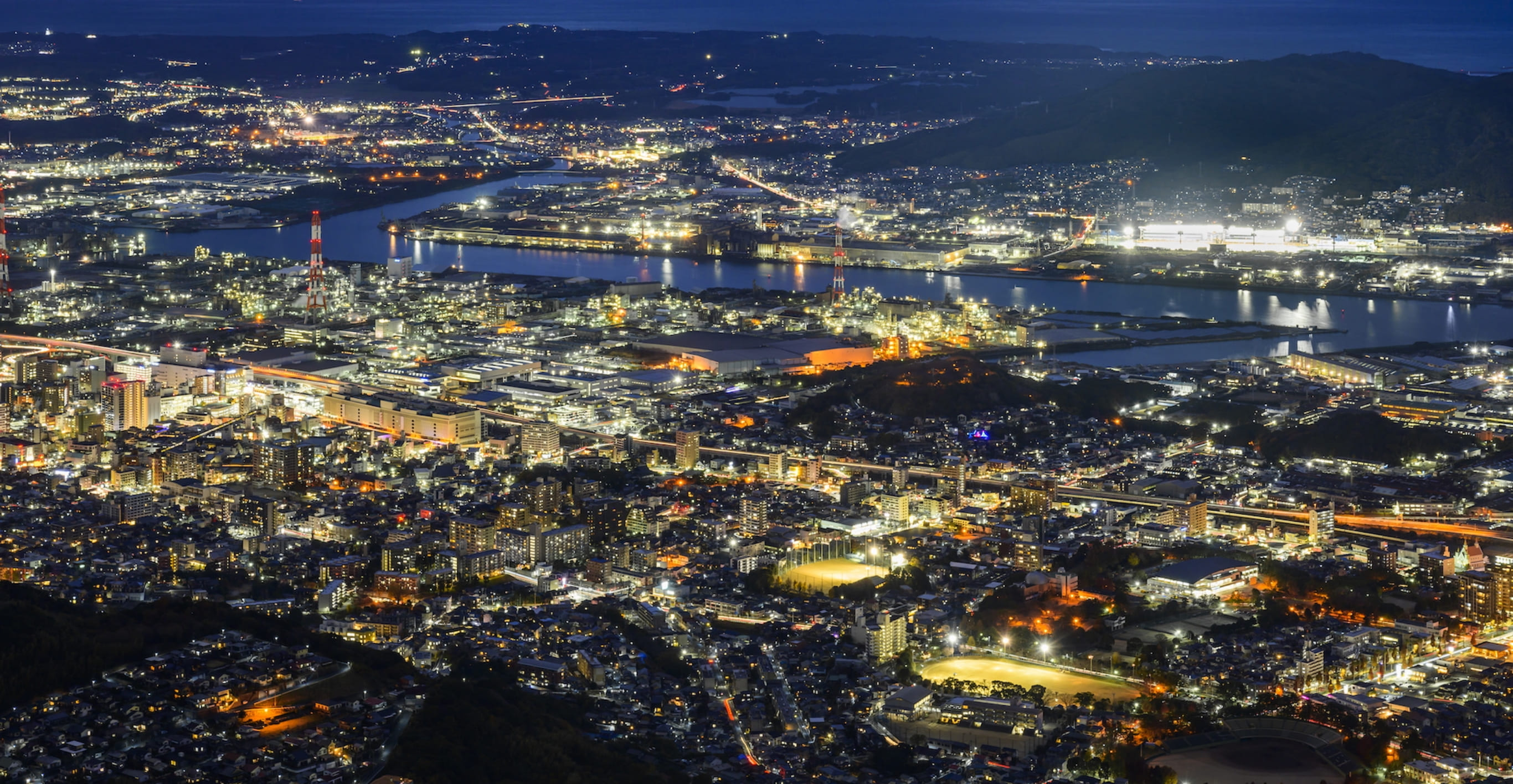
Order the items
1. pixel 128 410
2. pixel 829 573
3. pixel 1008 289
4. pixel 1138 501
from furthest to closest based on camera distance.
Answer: pixel 1008 289, pixel 128 410, pixel 1138 501, pixel 829 573

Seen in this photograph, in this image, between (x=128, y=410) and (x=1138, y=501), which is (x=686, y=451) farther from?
(x=128, y=410)

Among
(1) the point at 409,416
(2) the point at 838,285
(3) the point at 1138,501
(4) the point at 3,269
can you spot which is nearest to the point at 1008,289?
(2) the point at 838,285

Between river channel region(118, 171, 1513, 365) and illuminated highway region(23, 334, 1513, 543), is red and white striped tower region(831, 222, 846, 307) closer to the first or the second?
river channel region(118, 171, 1513, 365)

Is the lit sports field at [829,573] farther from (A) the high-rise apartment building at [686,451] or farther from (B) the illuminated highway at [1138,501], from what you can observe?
(A) the high-rise apartment building at [686,451]

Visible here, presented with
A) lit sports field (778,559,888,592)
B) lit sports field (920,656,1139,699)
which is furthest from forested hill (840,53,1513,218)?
lit sports field (920,656,1139,699)

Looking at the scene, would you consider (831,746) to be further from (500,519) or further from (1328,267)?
(1328,267)
